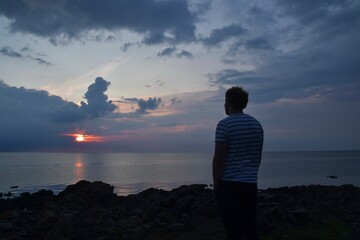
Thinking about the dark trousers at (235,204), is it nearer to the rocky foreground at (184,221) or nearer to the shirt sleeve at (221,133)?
the shirt sleeve at (221,133)

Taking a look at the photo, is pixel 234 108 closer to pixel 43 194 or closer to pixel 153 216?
pixel 153 216

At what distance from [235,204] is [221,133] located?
0.95 m

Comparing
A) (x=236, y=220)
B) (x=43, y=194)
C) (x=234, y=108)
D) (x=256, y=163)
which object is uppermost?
(x=234, y=108)

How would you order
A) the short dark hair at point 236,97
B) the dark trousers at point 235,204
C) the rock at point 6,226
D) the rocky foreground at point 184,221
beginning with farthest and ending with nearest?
the rock at point 6,226 → the rocky foreground at point 184,221 → the short dark hair at point 236,97 → the dark trousers at point 235,204

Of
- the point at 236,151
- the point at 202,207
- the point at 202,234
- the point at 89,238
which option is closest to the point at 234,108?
the point at 236,151

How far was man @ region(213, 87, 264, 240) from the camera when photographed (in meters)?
5.08

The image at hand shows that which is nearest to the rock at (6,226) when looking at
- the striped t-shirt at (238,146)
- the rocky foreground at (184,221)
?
the rocky foreground at (184,221)

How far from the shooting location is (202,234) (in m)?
12.0

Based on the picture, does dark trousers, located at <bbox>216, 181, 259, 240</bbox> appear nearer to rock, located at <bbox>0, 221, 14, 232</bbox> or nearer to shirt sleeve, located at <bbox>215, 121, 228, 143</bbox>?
shirt sleeve, located at <bbox>215, 121, 228, 143</bbox>

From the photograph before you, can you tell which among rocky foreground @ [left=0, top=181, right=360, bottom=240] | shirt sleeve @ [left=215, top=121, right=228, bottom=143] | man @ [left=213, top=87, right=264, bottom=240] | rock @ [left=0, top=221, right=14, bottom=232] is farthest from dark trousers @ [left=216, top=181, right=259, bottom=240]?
rock @ [left=0, top=221, right=14, bottom=232]

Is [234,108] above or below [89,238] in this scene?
above

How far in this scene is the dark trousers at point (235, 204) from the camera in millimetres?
5062

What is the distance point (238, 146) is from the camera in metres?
5.16

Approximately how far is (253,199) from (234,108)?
4.19 ft
